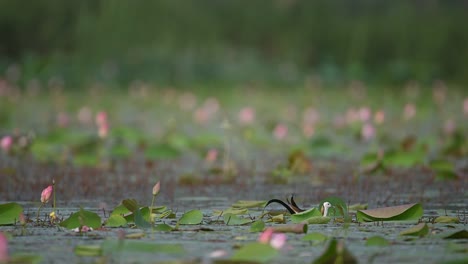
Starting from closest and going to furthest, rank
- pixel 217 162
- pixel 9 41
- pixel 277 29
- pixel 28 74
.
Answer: pixel 217 162 → pixel 28 74 → pixel 9 41 → pixel 277 29

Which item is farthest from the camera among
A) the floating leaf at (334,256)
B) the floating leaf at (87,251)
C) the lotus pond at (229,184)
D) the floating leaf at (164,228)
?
the floating leaf at (164,228)

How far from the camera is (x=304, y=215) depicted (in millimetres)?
4871

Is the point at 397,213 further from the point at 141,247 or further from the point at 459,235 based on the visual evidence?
the point at 141,247

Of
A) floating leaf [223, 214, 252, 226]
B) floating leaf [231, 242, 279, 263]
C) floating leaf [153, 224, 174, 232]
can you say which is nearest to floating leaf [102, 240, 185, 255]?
floating leaf [231, 242, 279, 263]

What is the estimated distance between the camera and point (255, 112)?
13.3 m

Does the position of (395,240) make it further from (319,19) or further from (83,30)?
(319,19)

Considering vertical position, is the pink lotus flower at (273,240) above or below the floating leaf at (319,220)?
below

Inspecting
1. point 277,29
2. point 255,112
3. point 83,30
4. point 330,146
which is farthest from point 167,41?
point 330,146

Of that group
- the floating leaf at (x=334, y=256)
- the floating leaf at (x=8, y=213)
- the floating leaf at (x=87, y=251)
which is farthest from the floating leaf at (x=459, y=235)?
the floating leaf at (x=8, y=213)

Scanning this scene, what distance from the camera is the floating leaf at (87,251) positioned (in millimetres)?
3803

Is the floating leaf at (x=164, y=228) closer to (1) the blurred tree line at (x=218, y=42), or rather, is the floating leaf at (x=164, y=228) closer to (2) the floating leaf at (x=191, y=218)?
(2) the floating leaf at (x=191, y=218)

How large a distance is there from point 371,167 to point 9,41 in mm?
11653

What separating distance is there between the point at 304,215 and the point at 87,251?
1.38 m

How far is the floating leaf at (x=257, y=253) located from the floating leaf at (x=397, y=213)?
1315 millimetres
